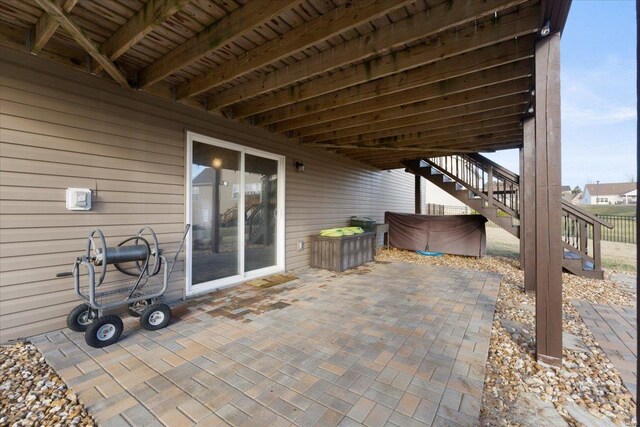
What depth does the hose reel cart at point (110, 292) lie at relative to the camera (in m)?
2.63

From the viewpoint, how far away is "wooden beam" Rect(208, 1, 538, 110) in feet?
7.89

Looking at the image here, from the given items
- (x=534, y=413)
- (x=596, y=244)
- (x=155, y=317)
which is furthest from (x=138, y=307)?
(x=596, y=244)

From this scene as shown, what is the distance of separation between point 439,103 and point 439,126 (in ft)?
3.29

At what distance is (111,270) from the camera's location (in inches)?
129

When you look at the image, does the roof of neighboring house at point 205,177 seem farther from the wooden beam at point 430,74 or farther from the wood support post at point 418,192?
the wood support post at point 418,192

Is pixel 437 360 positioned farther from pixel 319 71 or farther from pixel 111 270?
pixel 111 270

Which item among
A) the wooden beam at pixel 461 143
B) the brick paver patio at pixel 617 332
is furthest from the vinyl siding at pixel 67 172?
the brick paver patio at pixel 617 332

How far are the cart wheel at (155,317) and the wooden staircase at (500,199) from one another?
22.1 ft

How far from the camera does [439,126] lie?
16.5 ft

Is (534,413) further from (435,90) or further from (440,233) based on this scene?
(440,233)

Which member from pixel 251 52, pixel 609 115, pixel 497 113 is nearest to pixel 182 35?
pixel 251 52

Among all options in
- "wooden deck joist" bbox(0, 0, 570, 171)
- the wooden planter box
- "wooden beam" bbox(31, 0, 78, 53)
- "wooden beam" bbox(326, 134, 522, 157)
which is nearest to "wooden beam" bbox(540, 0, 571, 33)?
"wooden deck joist" bbox(0, 0, 570, 171)

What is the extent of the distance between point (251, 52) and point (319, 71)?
745mm

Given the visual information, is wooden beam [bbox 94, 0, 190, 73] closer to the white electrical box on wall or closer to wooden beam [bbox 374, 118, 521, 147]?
the white electrical box on wall
